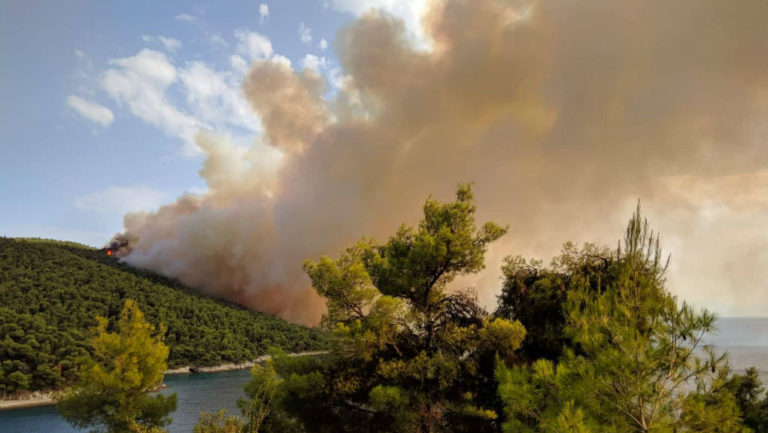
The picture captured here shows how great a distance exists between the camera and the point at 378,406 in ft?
45.7

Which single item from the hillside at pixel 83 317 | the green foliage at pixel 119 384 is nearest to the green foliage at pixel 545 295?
the green foliage at pixel 119 384

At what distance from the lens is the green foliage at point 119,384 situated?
789 inches

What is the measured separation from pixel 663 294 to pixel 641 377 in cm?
172

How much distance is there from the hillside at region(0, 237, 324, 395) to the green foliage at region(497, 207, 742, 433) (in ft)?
215

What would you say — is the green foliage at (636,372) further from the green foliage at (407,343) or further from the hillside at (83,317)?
the hillside at (83,317)

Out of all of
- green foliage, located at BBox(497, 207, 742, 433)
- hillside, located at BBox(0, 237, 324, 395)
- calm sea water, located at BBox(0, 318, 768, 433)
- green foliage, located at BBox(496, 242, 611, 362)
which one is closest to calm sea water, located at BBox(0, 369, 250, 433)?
calm sea water, located at BBox(0, 318, 768, 433)

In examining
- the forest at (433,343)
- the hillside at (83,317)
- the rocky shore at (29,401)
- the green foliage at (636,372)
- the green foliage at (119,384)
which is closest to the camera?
the green foliage at (636,372)

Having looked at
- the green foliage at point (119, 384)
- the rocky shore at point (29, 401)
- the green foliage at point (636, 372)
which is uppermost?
the green foliage at point (636, 372)

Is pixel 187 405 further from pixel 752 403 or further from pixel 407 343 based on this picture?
pixel 752 403

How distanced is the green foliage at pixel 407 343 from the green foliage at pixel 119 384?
809 centimetres

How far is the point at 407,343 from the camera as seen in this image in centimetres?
1544

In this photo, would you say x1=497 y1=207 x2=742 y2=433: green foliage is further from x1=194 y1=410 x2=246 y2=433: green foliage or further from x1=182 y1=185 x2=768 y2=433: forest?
x1=194 y1=410 x2=246 y2=433: green foliage

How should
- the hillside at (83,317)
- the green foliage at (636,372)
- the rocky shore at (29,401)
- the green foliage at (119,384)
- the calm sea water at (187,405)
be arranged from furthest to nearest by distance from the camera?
the hillside at (83,317) < the rocky shore at (29,401) < the calm sea water at (187,405) < the green foliage at (119,384) < the green foliage at (636,372)

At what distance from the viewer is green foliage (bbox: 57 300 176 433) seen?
20.0m
